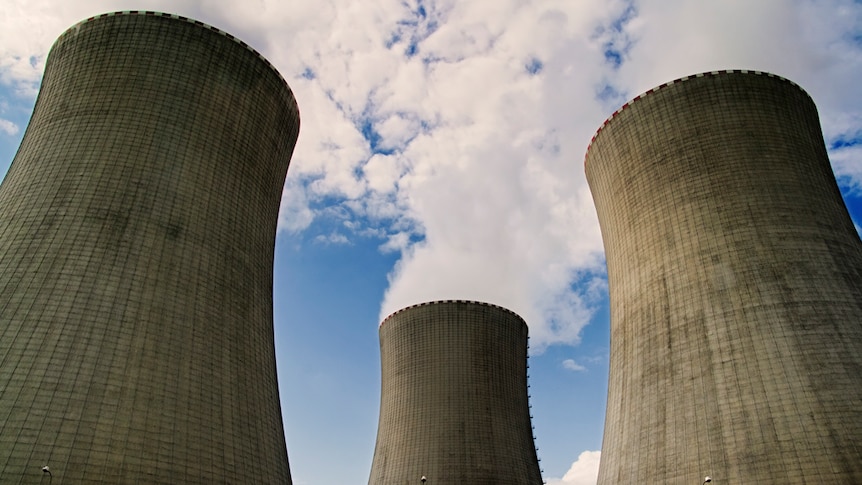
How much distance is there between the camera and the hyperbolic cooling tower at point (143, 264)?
7.84 metres

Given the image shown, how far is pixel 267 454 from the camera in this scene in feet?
32.7

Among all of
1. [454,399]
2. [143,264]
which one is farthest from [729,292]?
[454,399]

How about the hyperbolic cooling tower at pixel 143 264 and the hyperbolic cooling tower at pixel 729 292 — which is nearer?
the hyperbolic cooling tower at pixel 143 264

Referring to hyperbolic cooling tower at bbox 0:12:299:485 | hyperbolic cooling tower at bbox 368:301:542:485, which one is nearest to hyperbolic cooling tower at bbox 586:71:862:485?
A: hyperbolic cooling tower at bbox 0:12:299:485

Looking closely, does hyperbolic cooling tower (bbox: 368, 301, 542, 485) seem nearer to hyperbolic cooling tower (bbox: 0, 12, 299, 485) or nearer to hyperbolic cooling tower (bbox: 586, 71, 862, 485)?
hyperbolic cooling tower (bbox: 586, 71, 862, 485)

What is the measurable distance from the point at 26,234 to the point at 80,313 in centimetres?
170

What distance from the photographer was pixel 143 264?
9.21m

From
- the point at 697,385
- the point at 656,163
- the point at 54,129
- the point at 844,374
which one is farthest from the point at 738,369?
the point at 54,129

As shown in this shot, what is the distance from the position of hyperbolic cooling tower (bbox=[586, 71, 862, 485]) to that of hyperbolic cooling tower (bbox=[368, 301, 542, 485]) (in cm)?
766

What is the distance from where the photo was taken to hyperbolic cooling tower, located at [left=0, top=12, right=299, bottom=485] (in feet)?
25.7

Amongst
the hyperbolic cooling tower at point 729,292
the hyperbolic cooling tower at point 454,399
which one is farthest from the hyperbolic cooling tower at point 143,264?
the hyperbolic cooling tower at point 454,399

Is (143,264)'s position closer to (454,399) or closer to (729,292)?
(729,292)

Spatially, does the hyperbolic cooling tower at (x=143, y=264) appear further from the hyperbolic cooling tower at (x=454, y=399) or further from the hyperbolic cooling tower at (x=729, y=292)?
the hyperbolic cooling tower at (x=454, y=399)

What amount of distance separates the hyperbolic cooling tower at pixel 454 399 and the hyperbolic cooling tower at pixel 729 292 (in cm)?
766
